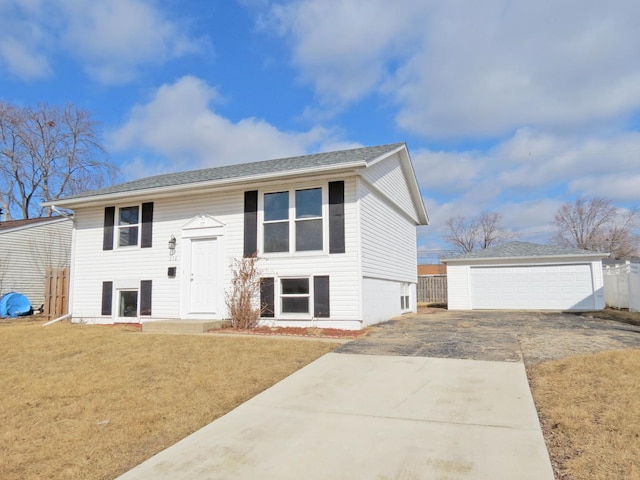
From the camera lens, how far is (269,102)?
15055 millimetres

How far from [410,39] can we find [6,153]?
2746cm

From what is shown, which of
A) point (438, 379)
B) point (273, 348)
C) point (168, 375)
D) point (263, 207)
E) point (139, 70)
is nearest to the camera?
point (438, 379)

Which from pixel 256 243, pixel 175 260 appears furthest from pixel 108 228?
pixel 256 243

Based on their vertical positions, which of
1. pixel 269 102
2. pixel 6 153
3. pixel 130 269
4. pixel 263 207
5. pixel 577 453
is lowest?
pixel 577 453

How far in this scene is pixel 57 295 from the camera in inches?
528

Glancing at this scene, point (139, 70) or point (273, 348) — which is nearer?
point (273, 348)

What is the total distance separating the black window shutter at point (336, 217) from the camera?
9789 mm

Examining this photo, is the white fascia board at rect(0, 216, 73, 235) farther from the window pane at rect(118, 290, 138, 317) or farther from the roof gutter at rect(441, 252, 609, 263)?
the roof gutter at rect(441, 252, 609, 263)

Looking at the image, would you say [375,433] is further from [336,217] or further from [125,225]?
[125,225]

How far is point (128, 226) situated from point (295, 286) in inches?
220

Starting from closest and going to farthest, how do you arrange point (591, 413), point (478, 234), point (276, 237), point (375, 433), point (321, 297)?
point (375, 433) < point (591, 413) < point (321, 297) < point (276, 237) < point (478, 234)

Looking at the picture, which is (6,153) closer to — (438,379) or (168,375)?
(168,375)

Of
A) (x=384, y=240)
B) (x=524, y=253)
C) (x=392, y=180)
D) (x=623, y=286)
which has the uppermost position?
(x=392, y=180)

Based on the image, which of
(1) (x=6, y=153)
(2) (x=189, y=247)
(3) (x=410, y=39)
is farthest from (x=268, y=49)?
(1) (x=6, y=153)
